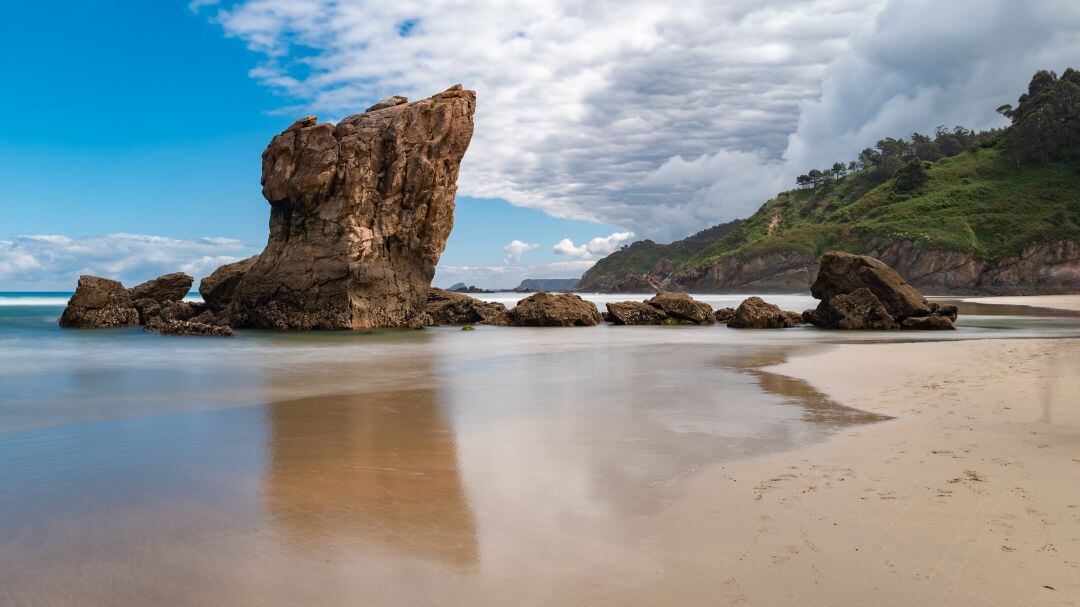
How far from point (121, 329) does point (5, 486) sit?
2638 centimetres

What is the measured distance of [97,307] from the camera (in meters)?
29.7

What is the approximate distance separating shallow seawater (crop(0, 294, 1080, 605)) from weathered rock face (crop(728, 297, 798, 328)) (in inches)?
640

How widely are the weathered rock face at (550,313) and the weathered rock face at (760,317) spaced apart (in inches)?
289

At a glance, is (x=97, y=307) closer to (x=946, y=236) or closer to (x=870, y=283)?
(x=870, y=283)

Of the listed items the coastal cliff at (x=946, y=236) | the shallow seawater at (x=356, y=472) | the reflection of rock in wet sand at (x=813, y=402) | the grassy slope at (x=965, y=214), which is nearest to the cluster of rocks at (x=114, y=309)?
the shallow seawater at (x=356, y=472)

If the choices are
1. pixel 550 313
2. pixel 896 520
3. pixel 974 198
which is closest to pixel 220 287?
pixel 550 313

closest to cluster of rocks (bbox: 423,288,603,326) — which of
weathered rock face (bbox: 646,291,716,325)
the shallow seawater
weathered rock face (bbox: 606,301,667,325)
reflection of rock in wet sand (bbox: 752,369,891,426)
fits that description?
weathered rock face (bbox: 606,301,667,325)

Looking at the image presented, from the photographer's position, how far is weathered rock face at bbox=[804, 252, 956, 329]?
26.2 m

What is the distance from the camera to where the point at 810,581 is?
3.46 meters

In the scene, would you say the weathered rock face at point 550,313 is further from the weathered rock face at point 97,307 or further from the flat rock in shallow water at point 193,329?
the weathered rock face at point 97,307

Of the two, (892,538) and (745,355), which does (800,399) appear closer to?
(892,538)

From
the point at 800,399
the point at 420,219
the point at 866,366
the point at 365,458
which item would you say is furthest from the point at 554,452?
the point at 420,219

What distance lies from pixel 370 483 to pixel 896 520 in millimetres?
4128

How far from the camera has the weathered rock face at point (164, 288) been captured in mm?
33281
